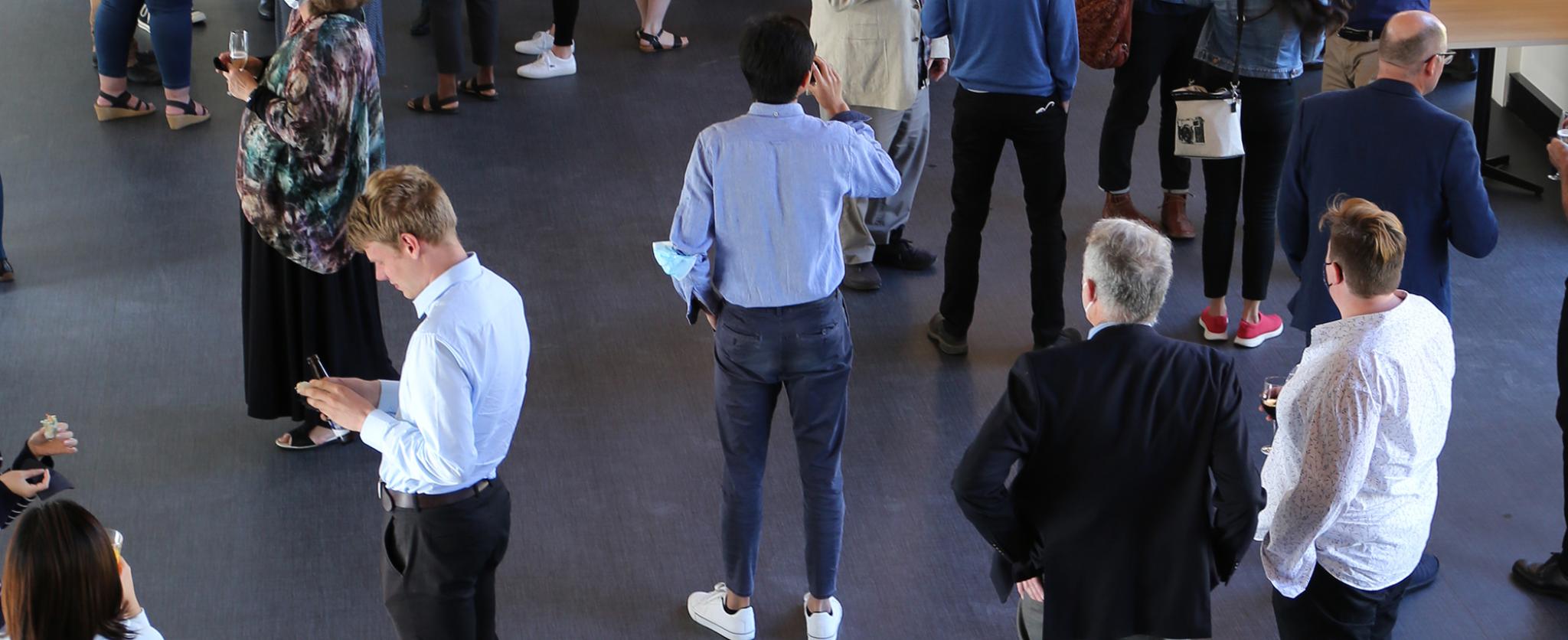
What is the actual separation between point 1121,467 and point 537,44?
5636mm

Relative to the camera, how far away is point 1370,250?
2.93 meters

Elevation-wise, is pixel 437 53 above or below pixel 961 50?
below

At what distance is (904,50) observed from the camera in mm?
5090

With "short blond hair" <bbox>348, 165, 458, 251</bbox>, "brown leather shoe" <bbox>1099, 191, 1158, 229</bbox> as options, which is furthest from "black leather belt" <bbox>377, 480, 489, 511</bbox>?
"brown leather shoe" <bbox>1099, 191, 1158, 229</bbox>

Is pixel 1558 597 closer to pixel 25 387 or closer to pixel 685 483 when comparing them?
pixel 685 483

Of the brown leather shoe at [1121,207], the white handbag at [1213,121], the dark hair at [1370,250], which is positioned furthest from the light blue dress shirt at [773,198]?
the brown leather shoe at [1121,207]

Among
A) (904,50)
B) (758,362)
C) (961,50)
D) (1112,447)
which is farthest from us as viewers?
(904,50)

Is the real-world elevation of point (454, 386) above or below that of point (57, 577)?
above

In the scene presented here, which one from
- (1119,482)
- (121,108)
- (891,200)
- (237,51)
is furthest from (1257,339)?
(121,108)

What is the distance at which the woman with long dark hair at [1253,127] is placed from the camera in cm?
461

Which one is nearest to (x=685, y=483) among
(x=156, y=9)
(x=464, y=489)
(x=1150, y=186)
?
(x=464, y=489)

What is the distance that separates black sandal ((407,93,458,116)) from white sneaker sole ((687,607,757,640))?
12.9 feet

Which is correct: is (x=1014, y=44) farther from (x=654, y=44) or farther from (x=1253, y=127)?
(x=654, y=44)

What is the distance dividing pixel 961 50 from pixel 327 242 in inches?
78.5
